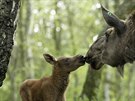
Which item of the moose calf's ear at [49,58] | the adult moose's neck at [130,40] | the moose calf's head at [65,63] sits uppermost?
the moose calf's ear at [49,58]

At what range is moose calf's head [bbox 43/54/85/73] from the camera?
985cm

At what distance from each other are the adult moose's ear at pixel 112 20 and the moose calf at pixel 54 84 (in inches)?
63.2

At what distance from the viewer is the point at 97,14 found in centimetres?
2988

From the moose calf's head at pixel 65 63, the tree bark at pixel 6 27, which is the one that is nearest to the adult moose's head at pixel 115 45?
the moose calf's head at pixel 65 63

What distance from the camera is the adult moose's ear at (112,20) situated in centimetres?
770

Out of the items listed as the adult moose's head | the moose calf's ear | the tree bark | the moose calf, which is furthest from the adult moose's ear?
the moose calf's ear

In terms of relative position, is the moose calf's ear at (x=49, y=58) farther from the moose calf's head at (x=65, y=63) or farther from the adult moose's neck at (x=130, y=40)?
the adult moose's neck at (x=130, y=40)

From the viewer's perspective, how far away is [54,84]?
10195mm

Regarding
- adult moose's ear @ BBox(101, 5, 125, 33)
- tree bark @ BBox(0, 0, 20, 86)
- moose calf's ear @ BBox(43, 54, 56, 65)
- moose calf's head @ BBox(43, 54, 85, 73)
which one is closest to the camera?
tree bark @ BBox(0, 0, 20, 86)

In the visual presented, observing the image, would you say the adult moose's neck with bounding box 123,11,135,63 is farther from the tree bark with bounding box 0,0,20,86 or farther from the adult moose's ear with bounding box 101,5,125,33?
the tree bark with bounding box 0,0,20,86

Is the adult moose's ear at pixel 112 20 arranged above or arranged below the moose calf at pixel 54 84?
above

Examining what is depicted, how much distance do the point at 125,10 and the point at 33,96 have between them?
3.41 meters

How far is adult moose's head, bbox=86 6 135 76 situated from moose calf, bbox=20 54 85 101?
0.78m

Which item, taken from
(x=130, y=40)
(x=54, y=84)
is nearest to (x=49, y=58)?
(x=54, y=84)
